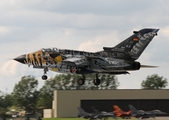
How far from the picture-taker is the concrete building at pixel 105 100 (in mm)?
128750

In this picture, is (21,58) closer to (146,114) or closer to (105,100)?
(146,114)

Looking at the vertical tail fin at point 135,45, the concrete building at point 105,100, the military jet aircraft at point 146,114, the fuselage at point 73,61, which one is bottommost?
the military jet aircraft at point 146,114

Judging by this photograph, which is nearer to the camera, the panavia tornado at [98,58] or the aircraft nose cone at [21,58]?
the panavia tornado at [98,58]

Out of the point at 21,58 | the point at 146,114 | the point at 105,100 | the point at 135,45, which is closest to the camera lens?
the point at 135,45

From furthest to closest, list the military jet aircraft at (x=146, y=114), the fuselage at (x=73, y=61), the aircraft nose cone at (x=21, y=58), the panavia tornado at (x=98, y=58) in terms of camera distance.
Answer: the military jet aircraft at (x=146, y=114), the aircraft nose cone at (x=21, y=58), the fuselage at (x=73, y=61), the panavia tornado at (x=98, y=58)

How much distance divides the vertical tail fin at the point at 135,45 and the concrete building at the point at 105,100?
63618mm

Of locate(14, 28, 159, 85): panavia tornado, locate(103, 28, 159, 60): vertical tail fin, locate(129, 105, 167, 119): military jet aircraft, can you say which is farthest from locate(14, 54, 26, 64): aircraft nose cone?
locate(129, 105, 167, 119): military jet aircraft

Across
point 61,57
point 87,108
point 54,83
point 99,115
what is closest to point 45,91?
point 54,83

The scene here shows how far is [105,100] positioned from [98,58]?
66.0 meters

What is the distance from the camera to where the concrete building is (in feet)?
422

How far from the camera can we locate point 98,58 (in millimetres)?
66750

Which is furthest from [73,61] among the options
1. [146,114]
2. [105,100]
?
[105,100]

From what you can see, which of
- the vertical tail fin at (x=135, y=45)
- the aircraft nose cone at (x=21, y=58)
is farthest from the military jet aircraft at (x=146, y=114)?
the vertical tail fin at (x=135, y=45)

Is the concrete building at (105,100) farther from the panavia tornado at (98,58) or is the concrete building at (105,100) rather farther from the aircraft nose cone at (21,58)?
the panavia tornado at (98,58)
